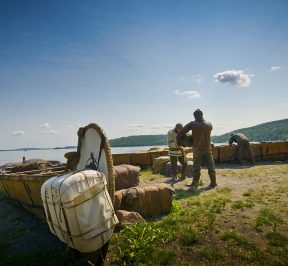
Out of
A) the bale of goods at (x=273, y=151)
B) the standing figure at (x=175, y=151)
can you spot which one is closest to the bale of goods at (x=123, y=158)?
the standing figure at (x=175, y=151)

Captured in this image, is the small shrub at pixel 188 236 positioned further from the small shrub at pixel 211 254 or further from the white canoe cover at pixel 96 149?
the white canoe cover at pixel 96 149

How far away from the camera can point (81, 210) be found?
4410 millimetres

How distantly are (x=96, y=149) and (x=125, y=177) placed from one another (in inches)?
78.9

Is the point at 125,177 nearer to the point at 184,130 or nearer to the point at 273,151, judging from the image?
the point at 184,130

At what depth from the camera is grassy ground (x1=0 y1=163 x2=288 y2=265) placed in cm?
493

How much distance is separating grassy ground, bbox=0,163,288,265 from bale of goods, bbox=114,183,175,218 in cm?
34

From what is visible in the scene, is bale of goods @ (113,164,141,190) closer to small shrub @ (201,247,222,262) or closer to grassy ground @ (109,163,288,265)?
grassy ground @ (109,163,288,265)

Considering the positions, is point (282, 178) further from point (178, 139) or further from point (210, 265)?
point (210, 265)

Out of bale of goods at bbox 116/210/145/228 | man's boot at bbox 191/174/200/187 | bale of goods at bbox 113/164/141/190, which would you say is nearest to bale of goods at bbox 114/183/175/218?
bale of goods at bbox 116/210/145/228

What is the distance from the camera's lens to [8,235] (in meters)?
7.33

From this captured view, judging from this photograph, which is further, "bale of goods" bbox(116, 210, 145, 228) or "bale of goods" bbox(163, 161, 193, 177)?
"bale of goods" bbox(163, 161, 193, 177)

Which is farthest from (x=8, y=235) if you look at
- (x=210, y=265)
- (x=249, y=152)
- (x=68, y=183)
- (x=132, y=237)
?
(x=249, y=152)

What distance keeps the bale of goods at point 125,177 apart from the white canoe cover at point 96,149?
3.88ft

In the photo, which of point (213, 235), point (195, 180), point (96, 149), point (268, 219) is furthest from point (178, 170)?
point (213, 235)
